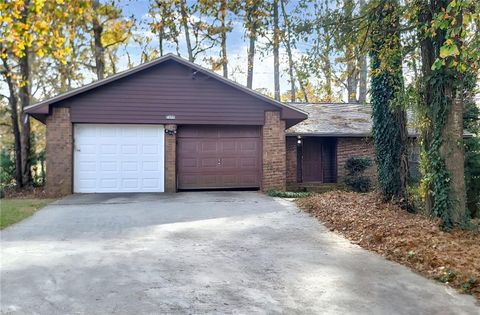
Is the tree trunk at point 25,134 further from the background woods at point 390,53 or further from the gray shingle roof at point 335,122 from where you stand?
the gray shingle roof at point 335,122

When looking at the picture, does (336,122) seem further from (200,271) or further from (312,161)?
(200,271)

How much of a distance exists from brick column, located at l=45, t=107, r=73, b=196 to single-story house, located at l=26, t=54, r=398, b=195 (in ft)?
0.10

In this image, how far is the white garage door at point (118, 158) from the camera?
12.9 meters

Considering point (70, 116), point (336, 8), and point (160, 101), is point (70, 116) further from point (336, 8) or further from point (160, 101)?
point (336, 8)

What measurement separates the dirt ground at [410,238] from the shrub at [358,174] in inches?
250

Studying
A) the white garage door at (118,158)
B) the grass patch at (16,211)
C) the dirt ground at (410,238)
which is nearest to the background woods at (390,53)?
the dirt ground at (410,238)

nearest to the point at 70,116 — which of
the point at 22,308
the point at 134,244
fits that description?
the point at 134,244

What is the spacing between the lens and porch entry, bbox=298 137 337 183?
1728cm

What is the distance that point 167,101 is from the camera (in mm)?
13234

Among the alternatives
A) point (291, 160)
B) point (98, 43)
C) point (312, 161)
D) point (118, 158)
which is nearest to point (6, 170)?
point (118, 158)

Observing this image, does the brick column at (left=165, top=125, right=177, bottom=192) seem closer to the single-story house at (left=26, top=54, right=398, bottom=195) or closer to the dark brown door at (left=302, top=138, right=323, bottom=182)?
the single-story house at (left=26, top=54, right=398, bottom=195)

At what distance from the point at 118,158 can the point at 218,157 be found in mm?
3468

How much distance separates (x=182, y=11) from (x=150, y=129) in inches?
190

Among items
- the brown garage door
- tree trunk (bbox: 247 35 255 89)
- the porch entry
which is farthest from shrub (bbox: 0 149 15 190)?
tree trunk (bbox: 247 35 255 89)
